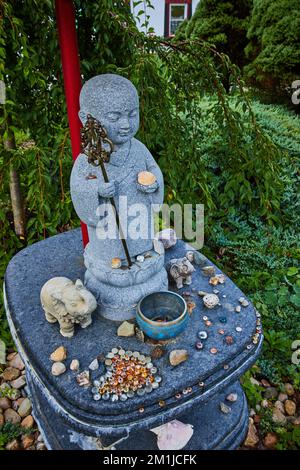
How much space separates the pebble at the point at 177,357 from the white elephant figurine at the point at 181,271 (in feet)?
1.71

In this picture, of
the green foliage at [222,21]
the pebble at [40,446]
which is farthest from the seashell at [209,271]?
the green foliage at [222,21]

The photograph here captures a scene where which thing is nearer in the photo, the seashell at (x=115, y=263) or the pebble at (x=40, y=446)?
the seashell at (x=115, y=263)

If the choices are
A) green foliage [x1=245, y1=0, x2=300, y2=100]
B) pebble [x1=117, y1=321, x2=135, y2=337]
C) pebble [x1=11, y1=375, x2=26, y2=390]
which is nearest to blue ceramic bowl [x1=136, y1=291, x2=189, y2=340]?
pebble [x1=117, y1=321, x2=135, y2=337]

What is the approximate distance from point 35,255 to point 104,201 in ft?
2.96

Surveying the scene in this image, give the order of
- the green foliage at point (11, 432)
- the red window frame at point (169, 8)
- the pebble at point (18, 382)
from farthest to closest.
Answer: the red window frame at point (169, 8) → the pebble at point (18, 382) → the green foliage at point (11, 432)

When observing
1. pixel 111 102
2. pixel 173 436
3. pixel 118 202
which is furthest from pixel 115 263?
pixel 173 436

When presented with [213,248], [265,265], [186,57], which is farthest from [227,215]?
[186,57]

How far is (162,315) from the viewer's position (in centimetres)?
207

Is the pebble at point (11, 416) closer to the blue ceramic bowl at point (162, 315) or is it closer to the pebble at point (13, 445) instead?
the pebble at point (13, 445)

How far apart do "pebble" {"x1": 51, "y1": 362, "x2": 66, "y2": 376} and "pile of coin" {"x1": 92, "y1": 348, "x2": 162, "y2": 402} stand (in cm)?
16

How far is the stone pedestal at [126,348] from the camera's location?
1.69 m

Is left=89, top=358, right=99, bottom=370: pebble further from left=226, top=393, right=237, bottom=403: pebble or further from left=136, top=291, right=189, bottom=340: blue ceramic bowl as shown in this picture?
left=226, top=393, right=237, bottom=403: pebble

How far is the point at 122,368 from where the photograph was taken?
182 cm
